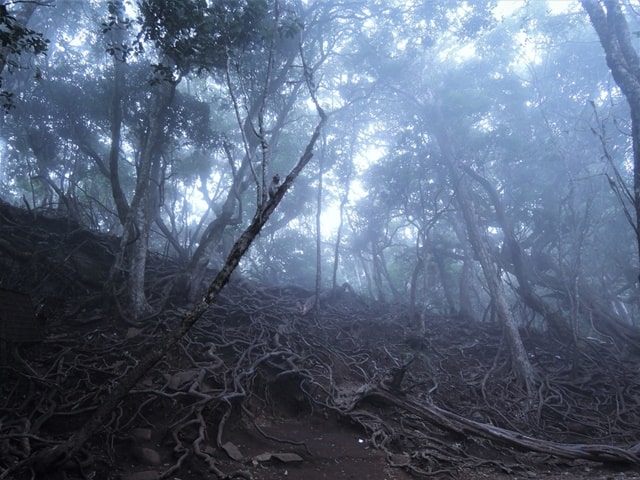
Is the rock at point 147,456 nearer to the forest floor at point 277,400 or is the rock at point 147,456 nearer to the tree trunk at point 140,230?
the forest floor at point 277,400

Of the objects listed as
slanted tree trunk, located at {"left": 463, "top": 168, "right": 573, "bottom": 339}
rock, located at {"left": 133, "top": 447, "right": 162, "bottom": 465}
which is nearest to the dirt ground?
rock, located at {"left": 133, "top": 447, "right": 162, "bottom": 465}

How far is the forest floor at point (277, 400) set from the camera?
13.8 ft

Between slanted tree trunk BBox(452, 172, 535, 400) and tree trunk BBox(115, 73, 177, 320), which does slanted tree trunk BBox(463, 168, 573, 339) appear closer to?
slanted tree trunk BBox(452, 172, 535, 400)

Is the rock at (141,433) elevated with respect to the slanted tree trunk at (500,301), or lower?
lower

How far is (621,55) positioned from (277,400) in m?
7.86

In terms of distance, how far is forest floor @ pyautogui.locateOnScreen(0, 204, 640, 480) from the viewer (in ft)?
13.8

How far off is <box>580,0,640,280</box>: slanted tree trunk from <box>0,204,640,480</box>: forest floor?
400 centimetres

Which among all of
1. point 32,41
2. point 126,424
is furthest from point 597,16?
point 126,424

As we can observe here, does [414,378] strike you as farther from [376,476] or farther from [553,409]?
[376,476]

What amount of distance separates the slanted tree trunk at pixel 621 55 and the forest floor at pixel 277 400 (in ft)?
13.1

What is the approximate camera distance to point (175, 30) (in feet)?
20.4

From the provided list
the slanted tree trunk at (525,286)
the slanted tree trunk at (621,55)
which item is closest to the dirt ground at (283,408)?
the slanted tree trunk at (525,286)

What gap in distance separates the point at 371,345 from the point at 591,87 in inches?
594

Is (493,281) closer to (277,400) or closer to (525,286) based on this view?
(525,286)
